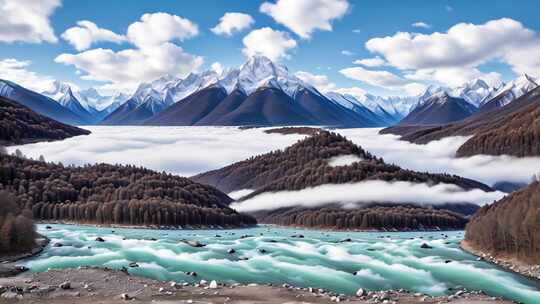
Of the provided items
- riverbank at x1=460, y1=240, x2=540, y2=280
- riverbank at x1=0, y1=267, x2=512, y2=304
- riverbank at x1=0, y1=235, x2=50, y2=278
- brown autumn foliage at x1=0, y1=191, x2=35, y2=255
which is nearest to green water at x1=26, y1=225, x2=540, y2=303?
riverbank at x1=0, y1=235, x2=50, y2=278

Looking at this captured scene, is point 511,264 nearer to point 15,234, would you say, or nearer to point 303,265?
point 303,265

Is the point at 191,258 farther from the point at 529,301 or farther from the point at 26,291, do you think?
the point at 529,301

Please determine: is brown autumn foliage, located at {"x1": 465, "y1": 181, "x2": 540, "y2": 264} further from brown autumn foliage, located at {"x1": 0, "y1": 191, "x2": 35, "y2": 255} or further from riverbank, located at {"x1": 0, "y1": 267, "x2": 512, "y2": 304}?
brown autumn foliage, located at {"x1": 0, "y1": 191, "x2": 35, "y2": 255}

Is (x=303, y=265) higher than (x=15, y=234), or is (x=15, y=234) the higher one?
(x=15, y=234)

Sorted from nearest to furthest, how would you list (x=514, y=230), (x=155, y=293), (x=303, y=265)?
(x=155, y=293) → (x=303, y=265) → (x=514, y=230)

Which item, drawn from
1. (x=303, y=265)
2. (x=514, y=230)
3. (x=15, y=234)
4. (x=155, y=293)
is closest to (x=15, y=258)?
(x=15, y=234)
